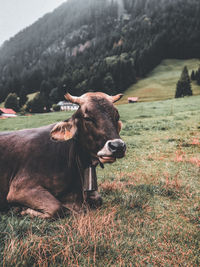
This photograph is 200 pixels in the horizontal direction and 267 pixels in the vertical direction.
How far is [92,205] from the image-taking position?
152 inches

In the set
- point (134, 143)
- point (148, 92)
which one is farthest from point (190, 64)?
point (134, 143)

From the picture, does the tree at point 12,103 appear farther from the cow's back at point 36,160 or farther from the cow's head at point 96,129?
the cow's head at point 96,129

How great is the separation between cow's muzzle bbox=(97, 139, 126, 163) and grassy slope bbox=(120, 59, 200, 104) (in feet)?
→ 186

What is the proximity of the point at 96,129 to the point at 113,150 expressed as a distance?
1.62 ft

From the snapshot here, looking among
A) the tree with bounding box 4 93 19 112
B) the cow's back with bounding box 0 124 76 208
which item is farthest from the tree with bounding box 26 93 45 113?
the cow's back with bounding box 0 124 76 208

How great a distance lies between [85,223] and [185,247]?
1.29m

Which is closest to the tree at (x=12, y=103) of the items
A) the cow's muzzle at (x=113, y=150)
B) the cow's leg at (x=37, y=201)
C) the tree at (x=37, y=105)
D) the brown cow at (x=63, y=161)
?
the tree at (x=37, y=105)

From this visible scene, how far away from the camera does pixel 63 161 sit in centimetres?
386

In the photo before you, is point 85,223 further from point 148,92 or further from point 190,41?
point 190,41

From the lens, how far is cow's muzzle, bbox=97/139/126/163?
2.92 meters

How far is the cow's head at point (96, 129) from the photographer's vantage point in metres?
3.00

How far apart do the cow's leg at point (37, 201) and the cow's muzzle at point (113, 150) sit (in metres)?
1.16

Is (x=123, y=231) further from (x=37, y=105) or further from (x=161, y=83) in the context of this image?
(x=161, y=83)

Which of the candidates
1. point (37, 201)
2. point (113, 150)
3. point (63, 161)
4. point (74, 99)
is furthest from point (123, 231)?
point (74, 99)
